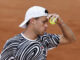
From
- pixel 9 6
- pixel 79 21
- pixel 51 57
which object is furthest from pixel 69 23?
pixel 9 6

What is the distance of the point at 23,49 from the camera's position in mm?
3168

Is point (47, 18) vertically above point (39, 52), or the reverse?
point (47, 18)

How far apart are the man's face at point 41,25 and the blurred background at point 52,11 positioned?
4266mm

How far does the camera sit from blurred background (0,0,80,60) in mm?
7527

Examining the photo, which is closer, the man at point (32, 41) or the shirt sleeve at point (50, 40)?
the man at point (32, 41)

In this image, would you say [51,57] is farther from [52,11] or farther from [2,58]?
[2,58]

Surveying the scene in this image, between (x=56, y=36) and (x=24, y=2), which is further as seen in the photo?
(x=24, y=2)

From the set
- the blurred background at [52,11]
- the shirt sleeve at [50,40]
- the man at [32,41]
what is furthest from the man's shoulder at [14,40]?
the blurred background at [52,11]

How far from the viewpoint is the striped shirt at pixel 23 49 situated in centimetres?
313

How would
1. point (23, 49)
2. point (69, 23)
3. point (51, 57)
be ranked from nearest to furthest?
point (23, 49)
point (51, 57)
point (69, 23)

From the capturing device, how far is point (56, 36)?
3494 mm

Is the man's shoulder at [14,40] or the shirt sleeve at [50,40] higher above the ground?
the man's shoulder at [14,40]

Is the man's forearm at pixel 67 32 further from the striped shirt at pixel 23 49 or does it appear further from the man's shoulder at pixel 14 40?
Result: the man's shoulder at pixel 14 40

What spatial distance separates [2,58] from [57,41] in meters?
0.80
